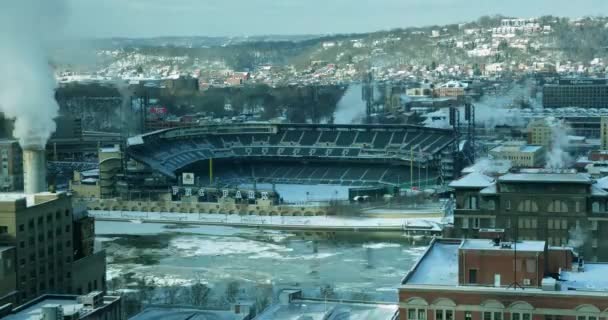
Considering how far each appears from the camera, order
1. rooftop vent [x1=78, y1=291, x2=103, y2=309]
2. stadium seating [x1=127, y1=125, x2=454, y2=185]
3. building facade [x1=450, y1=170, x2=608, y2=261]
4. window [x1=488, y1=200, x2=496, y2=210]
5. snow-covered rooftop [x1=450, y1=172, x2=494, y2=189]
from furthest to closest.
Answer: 1. stadium seating [x1=127, y1=125, x2=454, y2=185]
2. snow-covered rooftop [x1=450, y1=172, x2=494, y2=189]
3. window [x1=488, y1=200, x2=496, y2=210]
4. building facade [x1=450, y1=170, x2=608, y2=261]
5. rooftop vent [x1=78, y1=291, x2=103, y2=309]

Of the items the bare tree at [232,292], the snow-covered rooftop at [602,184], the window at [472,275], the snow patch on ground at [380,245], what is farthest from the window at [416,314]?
the snow patch on ground at [380,245]

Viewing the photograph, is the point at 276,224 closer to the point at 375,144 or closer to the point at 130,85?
the point at 375,144

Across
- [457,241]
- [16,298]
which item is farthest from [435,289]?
[16,298]

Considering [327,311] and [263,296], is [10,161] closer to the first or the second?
[263,296]

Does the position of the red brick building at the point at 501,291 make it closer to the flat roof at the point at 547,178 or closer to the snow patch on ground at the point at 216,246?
the flat roof at the point at 547,178

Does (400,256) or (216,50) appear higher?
(216,50)

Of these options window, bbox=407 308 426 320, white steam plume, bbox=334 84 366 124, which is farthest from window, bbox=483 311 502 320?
white steam plume, bbox=334 84 366 124

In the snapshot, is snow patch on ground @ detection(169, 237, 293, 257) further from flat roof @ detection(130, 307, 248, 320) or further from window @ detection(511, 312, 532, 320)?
window @ detection(511, 312, 532, 320)
